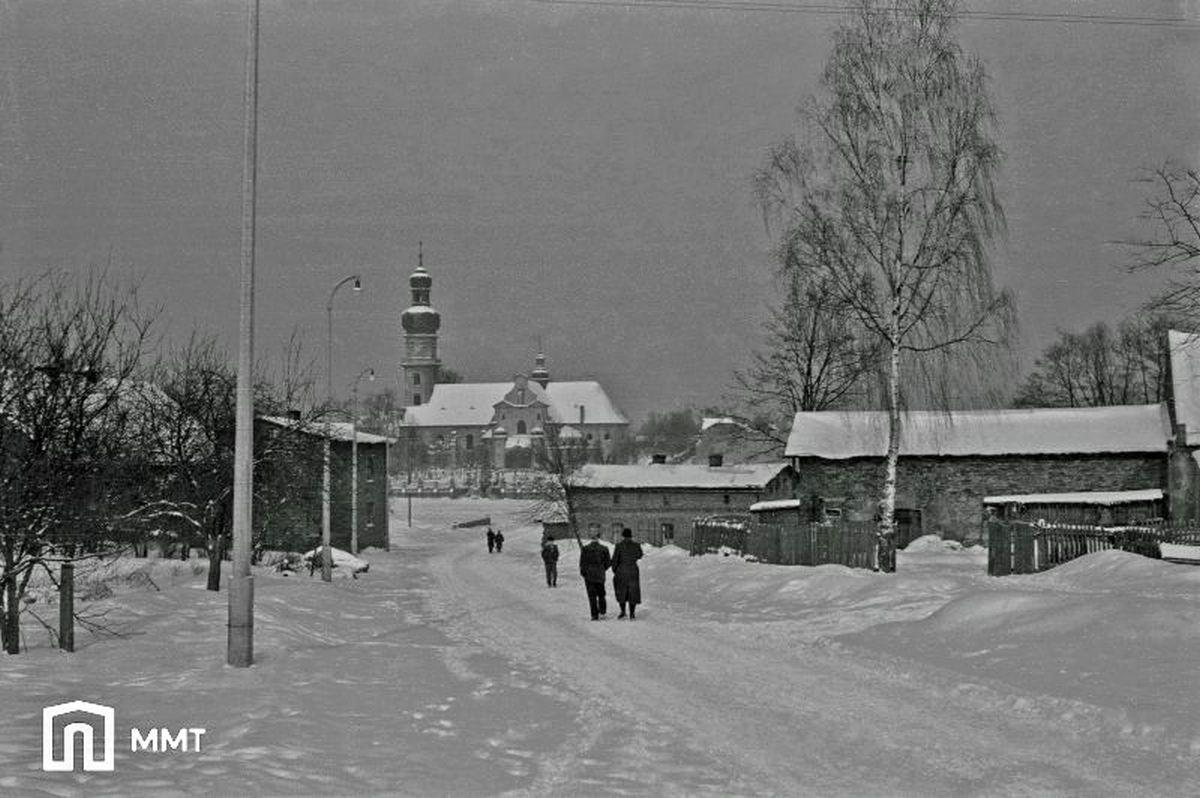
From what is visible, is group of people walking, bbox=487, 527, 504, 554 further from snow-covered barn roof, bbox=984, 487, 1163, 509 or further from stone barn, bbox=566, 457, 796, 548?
snow-covered barn roof, bbox=984, 487, 1163, 509

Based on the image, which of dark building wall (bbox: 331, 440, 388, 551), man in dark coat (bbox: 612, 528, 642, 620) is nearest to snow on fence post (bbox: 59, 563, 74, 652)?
man in dark coat (bbox: 612, 528, 642, 620)

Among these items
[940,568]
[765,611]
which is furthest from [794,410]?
[765,611]

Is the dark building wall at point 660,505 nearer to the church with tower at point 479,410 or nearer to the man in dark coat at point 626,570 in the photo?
the man in dark coat at point 626,570

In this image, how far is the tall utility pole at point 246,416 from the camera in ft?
41.8

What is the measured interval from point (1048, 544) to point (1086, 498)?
839 inches

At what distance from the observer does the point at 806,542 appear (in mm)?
31391

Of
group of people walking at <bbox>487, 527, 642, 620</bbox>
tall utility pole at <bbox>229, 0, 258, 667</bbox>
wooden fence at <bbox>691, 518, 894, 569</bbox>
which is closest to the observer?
tall utility pole at <bbox>229, 0, 258, 667</bbox>

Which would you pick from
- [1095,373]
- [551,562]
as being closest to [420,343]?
[1095,373]

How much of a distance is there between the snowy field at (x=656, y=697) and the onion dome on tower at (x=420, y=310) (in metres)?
156

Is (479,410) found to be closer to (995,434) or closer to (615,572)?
(995,434)

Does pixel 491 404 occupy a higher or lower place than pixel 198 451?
higher

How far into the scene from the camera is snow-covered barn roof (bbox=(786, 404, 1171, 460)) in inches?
1927

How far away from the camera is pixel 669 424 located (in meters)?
188

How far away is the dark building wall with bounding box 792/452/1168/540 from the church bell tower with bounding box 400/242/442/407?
131 m
